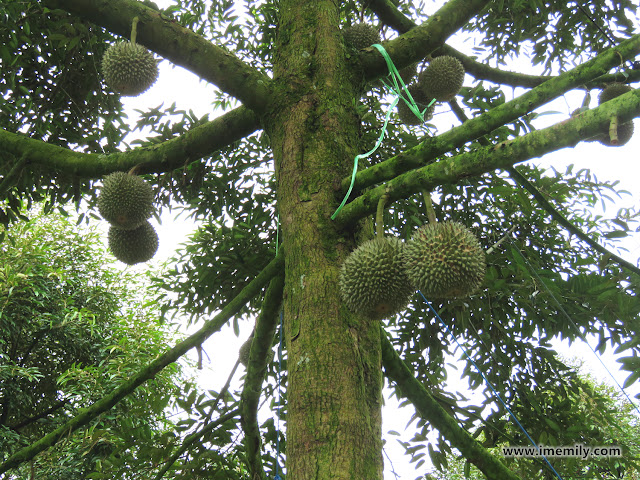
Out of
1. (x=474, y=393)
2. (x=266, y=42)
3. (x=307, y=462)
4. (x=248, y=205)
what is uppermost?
(x=266, y=42)

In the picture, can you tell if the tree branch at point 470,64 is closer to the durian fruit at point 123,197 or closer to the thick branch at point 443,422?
the durian fruit at point 123,197

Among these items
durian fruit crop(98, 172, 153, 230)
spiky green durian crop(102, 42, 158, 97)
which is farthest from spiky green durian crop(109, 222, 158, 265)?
spiky green durian crop(102, 42, 158, 97)

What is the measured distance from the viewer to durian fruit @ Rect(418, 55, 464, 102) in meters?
2.84

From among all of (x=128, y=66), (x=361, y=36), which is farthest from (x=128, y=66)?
(x=361, y=36)

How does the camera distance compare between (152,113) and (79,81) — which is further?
(79,81)

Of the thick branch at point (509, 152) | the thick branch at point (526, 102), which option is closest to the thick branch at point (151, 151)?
the thick branch at point (509, 152)

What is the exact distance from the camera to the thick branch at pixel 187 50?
87.4 inches

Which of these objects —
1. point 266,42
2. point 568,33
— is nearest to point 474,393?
point 568,33

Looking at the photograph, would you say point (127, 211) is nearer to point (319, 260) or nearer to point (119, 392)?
point (119, 392)

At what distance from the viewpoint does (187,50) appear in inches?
88.4

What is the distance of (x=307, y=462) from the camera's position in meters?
1.46

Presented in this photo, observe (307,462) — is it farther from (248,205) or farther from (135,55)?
(248,205)

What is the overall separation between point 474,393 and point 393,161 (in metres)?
1.97

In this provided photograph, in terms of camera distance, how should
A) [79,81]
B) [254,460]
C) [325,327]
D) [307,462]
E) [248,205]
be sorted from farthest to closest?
[248,205] → [79,81] → [254,460] → [325,327] → [307,462]
